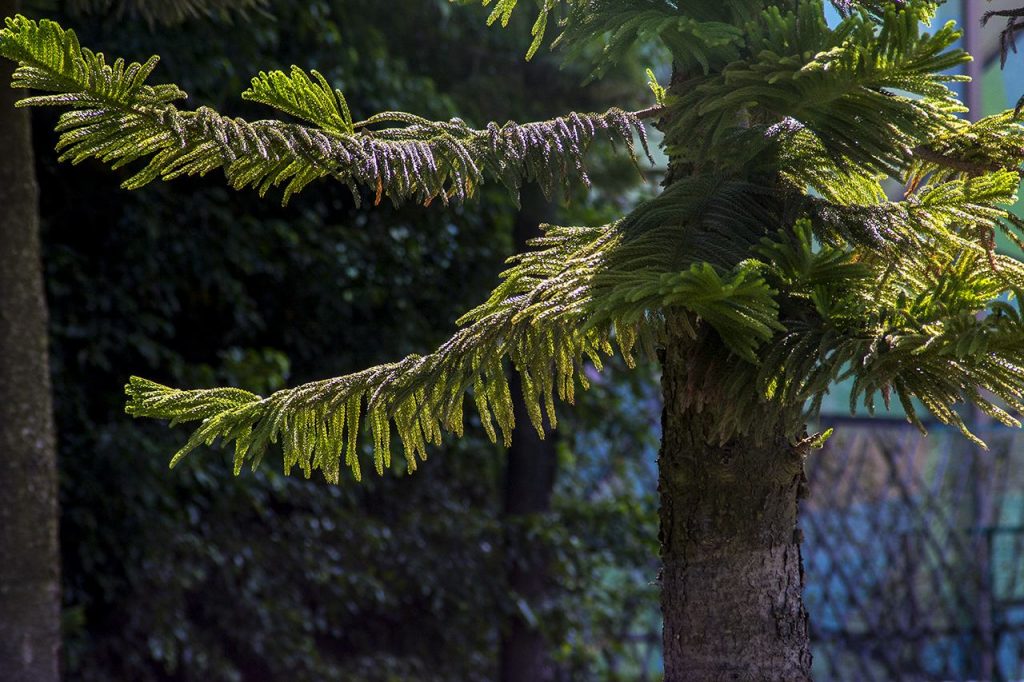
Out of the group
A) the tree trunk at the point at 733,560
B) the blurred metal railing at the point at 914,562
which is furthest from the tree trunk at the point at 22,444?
the blurred metal railing at the point at 914,562

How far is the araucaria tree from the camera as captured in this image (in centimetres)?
142

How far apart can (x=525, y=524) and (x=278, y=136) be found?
404cm

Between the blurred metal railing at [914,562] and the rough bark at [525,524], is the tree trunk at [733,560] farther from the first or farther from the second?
the blurred metal railing at [914,562]

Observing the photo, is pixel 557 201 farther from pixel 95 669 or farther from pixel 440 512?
pixel 95 669

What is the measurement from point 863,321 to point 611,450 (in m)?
4.98

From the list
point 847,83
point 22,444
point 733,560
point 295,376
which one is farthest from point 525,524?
point 847,83

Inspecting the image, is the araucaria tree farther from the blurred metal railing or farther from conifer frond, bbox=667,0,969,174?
the blurred metal railing

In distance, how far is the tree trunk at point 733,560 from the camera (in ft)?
5.62

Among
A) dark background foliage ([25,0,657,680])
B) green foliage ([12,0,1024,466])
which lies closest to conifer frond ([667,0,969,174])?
green foliage ([12,0,1024,466])

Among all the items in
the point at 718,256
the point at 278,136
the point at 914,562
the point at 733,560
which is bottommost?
the point at 914,562

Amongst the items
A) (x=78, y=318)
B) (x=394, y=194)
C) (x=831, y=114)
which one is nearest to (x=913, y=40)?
(x=831, y=114)

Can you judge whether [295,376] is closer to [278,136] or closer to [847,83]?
[278,136]

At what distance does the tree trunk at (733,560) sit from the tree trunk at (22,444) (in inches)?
87.0

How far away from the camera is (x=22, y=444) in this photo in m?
3.28
